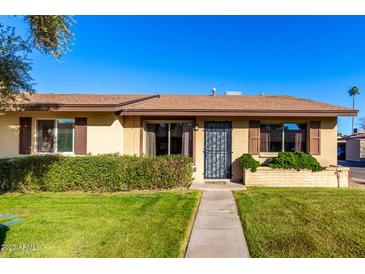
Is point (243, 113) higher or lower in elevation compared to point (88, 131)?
higher

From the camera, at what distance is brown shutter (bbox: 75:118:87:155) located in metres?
9.67

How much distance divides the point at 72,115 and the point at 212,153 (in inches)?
232

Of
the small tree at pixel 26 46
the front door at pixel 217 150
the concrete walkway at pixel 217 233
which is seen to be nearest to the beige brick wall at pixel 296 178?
the front door at pixel 217 150

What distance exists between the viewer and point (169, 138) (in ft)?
35.0

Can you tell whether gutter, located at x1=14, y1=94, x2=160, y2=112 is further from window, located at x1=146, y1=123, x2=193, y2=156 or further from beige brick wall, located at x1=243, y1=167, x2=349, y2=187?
beige brick wall, located at x1=243, y1=167, x2=349, y2=187

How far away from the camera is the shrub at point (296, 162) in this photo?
9297mm

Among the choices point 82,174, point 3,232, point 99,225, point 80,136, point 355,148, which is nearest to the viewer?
point 3,232

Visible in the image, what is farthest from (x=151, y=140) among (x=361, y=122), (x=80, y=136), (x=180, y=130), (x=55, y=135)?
(x=361, y=122)

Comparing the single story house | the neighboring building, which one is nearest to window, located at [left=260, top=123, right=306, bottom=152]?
the single story house

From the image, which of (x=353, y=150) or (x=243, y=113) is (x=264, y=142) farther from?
(x=353, y=150)

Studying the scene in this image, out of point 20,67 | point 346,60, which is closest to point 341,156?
point 346,60

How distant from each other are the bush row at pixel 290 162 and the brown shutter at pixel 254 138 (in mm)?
672

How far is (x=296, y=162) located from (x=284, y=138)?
1370 millimetres

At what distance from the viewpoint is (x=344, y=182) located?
362 inches
